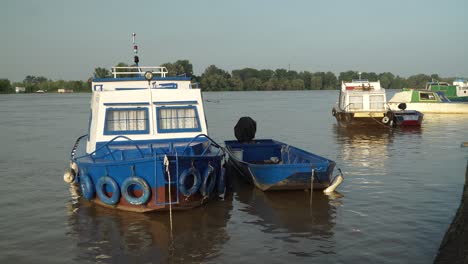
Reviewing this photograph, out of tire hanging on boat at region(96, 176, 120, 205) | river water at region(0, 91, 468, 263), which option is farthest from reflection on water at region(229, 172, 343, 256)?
tire hanging on boat at region(96, 176, 120, 205)

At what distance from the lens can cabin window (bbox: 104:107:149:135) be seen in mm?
13109

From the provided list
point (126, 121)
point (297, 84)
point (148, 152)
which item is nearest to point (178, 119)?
point (126, 121)

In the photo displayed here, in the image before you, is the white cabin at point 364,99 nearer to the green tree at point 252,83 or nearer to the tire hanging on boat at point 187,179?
the tire hanging on boat at point 187,179

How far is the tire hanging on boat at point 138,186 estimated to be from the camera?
1103cm

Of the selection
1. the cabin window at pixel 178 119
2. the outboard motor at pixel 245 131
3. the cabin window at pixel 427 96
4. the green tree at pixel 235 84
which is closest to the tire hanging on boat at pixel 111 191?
the cabin window at pixel 178 119

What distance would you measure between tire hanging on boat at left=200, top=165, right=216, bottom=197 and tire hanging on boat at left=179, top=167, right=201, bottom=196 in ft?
0.89

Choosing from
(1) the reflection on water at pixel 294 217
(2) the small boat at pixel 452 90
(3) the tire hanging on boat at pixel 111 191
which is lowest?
(1) the reflection on water at pixel 294 217

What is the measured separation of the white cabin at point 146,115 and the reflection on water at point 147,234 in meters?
2.22

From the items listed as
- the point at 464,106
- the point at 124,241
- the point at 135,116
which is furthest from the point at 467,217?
the point at 464,106

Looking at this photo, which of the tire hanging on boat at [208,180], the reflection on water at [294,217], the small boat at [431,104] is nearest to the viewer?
the reflection on water at [294,217]

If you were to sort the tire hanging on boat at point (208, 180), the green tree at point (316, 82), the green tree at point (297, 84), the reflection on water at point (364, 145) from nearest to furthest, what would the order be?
the tire hanging on boat at point (208, 180)
the reflection on water at point (364, 145)
the green tree at point (297, 84)
the green tree at point (316, 82)

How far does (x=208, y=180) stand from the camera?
12180 millimetres

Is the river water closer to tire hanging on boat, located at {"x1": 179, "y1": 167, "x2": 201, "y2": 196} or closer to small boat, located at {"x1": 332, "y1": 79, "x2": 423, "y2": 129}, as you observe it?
tire hanging on boat, located at {"x1": 179, "y1": 167, "x2": 201, "y2": 196}

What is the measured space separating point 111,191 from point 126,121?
8.13 feet
